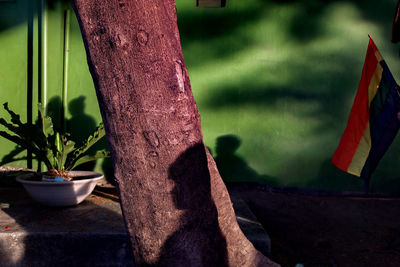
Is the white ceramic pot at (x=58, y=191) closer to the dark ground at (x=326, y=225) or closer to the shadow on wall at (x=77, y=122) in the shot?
the dark ground at (x=326, y=225)

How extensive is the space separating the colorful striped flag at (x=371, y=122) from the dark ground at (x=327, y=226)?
955mm

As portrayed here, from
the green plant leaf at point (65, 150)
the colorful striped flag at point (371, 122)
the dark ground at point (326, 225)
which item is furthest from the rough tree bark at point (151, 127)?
the green plant leaf at point (65, 150)

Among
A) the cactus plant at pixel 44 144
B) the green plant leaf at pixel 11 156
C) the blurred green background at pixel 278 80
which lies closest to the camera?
the cactus plant at pixel 44 144

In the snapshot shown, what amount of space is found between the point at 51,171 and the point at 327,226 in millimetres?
2723

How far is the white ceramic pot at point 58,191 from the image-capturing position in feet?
10.9

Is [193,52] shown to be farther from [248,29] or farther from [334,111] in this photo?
[334,111]

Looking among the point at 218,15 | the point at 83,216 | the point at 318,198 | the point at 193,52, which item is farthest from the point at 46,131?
the point at 318,198

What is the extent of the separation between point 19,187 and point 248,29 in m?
3.20

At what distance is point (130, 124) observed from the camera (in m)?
1.61

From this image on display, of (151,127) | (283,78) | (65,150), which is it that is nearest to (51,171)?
(65,150)

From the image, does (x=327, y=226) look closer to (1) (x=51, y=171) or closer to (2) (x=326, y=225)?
(2) (x=326, y=225)

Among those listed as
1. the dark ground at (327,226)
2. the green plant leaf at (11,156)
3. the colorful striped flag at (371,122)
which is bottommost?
the dark ground at (327,226)

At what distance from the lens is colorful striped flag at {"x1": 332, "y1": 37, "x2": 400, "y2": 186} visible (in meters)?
2.57

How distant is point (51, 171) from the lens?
140 inches
